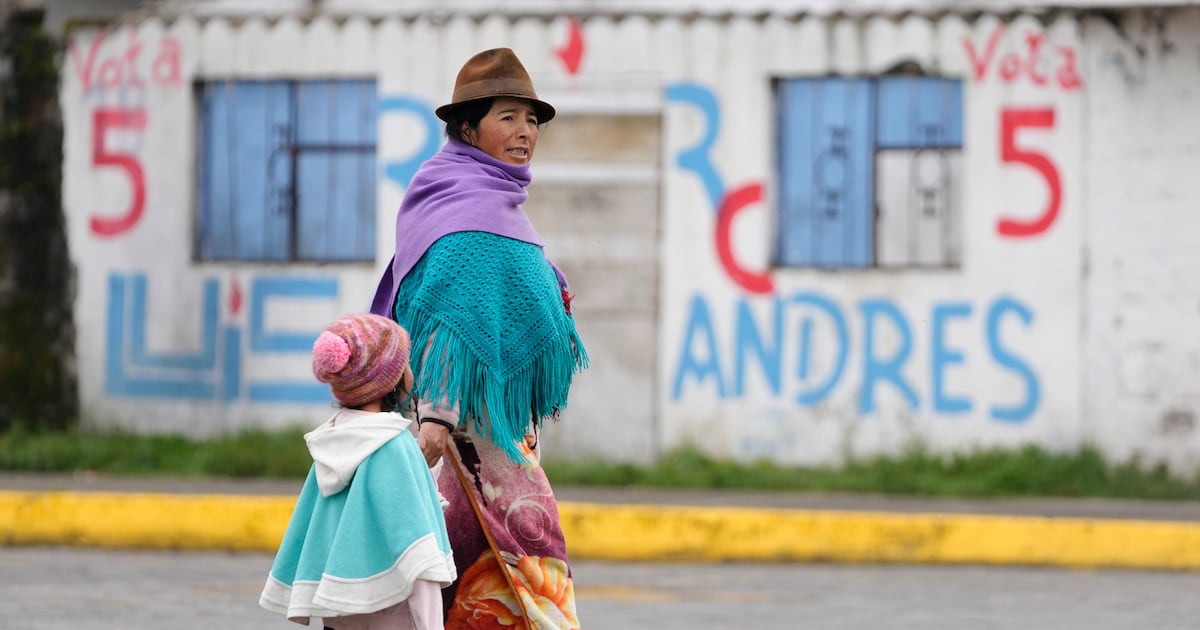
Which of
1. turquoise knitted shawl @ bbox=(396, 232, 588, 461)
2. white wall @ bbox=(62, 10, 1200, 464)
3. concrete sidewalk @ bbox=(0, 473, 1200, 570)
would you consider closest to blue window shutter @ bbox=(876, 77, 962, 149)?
white wall @ bbox=(62, 10, 1200, 464)

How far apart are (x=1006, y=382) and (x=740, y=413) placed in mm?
1635

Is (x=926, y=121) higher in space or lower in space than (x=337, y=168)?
higher

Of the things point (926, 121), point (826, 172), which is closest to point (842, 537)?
point (826, 172)

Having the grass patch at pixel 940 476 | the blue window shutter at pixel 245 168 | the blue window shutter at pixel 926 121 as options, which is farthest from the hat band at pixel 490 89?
the blue window shutter at pixel 245 168

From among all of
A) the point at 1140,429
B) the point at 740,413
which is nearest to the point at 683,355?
the point at 740,413

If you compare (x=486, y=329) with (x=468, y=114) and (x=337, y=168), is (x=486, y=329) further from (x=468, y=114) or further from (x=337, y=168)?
(x=337, y=168)

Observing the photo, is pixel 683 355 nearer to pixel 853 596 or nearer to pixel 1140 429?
pixel 1140 429

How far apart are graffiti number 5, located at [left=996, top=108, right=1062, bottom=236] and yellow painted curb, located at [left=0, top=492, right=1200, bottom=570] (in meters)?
2.87

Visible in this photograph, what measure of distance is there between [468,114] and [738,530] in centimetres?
540

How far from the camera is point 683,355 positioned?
40.3 feet

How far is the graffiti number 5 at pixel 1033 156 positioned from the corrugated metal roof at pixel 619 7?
641 mm

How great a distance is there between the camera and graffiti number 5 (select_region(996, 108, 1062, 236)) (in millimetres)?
11930

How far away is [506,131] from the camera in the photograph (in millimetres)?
4555

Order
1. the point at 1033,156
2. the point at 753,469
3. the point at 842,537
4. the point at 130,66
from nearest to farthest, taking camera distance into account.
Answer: the point at 842,537 < the point at 753,469 < the point at 1033,156 < the point at 130,66
